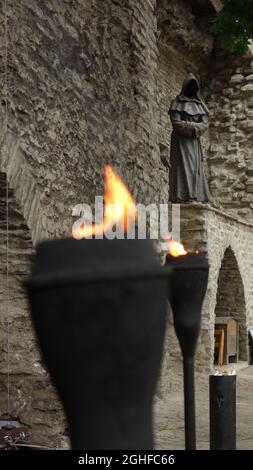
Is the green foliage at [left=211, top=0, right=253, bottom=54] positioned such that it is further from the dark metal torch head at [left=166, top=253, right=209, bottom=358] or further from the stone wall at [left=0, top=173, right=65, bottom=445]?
the dark metal torch head at [left=166, top=253, right=209, bottom=358]

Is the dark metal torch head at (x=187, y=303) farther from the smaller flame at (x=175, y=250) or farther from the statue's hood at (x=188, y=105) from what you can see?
the statue's hood at (x=188, y=105)

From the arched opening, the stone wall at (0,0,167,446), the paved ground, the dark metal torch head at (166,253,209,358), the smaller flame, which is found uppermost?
the stone wall at (0,0,167,446)

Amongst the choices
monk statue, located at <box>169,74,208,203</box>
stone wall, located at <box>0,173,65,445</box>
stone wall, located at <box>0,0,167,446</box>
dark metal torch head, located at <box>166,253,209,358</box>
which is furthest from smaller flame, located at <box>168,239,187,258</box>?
monk statue, located at <box>169,74,208,203</box>

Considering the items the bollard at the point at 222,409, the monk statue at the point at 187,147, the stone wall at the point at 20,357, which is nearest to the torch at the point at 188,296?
the bollard at the point at 222,409

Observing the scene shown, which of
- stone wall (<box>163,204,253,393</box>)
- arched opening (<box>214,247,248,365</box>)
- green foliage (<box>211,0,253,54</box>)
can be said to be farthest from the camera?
arched opening (<box>214,247,248,365</box>)

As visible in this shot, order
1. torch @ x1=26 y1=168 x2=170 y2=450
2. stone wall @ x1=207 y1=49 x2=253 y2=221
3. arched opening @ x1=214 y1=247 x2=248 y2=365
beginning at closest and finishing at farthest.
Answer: torch @ x1=26 y1=168 x2=170 y2=450, arched opening @ x1=214 y1=247 x2=248 y2=365, stone wall @ x1=207 y1=49 x2=253 y2=221

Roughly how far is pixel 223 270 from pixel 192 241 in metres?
1.96

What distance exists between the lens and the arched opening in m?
10.1

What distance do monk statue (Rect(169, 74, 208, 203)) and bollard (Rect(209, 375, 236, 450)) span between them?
6.63 m

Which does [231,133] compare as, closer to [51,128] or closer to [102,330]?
[51,128]

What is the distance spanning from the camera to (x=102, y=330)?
0.77m

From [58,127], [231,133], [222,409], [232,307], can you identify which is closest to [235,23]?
[58,127]

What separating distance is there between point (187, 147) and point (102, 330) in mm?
8893

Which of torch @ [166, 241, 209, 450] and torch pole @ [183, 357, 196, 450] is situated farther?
torch pole @ [183, 357, 196, 450]
